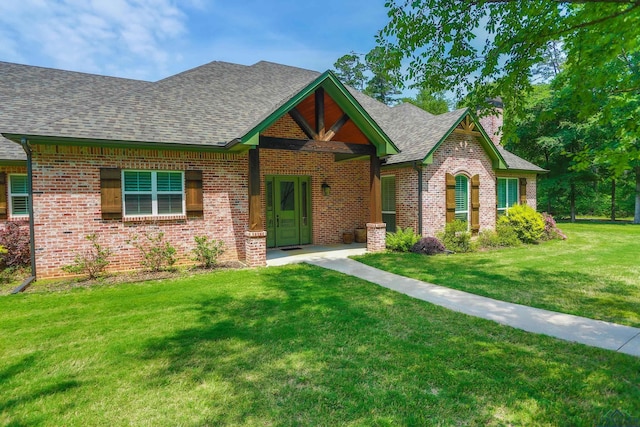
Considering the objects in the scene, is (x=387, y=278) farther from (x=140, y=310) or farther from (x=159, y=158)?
(x=159, y=158)

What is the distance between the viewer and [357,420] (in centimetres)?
281

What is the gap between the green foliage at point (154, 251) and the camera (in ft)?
28.6

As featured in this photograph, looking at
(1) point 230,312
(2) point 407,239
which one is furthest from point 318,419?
Result: (2) point 407,239

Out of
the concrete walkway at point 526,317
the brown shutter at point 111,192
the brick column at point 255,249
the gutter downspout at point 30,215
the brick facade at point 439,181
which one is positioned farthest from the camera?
the brick facade at point 439,181

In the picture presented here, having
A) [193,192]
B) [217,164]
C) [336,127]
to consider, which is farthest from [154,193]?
[336,127]

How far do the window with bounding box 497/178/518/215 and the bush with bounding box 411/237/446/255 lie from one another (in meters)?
5.65

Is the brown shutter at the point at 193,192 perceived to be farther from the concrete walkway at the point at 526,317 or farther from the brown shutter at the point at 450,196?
the brown shutter at the point at 450,196

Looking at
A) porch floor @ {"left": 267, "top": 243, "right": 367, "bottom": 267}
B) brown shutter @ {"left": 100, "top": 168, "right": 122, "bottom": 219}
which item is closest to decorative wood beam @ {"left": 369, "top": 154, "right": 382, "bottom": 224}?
porch floor @ {"left": 267, "top": 243, "right": 367, "bottom": 267}

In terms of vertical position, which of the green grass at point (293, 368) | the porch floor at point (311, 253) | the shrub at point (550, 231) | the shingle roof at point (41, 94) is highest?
the shingle roof at point (41, 94)

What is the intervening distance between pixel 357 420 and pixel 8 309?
21.3 ft

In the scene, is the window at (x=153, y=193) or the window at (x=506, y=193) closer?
the window at (x=153, y=193)

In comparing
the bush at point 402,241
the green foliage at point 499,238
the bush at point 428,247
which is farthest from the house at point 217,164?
the bush at point 428,247

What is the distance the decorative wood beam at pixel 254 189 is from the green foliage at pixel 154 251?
7.14 feet

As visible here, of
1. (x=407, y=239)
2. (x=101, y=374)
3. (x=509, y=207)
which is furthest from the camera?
(x=509, y=207)
